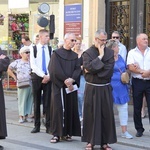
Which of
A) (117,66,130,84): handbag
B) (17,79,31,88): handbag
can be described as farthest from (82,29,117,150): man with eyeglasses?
(17,79,31,88): handbag

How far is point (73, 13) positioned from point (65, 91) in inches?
224

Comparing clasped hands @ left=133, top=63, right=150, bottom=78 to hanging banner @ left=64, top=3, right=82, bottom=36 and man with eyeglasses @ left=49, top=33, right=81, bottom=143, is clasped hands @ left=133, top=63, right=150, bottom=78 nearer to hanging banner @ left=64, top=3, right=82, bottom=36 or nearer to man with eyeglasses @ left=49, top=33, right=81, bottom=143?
man with eyeglasses @ left=49, top=33, right=81, bottom=143

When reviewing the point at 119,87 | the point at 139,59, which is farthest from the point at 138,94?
the point at 139,59

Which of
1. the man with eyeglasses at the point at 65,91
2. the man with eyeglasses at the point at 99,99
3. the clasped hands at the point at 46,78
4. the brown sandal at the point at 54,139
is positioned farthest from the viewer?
the clasped hands at the point at 46,78

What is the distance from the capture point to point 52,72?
8133 mm

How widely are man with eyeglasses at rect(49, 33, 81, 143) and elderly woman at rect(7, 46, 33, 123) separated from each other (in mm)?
2182

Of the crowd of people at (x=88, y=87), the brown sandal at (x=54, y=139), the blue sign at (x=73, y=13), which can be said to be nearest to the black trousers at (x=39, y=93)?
the crowd of people at (x=88, y=87)

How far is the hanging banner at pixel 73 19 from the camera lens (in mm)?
13266

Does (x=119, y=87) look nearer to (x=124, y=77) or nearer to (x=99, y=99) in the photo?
(x=124, y=77)

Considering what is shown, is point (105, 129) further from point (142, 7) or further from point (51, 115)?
point (142, 7)

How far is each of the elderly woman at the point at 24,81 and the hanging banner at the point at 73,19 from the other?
3214 mm

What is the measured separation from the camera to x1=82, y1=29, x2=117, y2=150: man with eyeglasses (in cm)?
740

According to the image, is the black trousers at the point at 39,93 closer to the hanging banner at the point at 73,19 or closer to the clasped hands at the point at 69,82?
the clasped hands at the point at 69,82

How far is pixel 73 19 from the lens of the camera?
13.5 meters
